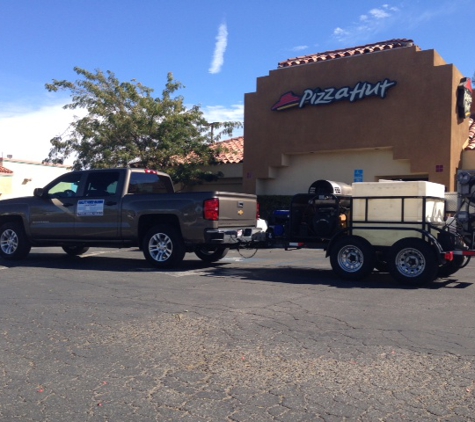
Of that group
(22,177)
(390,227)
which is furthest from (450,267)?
(22,177)

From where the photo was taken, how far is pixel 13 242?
1386 cm

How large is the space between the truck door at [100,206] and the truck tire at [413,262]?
573 centimetres

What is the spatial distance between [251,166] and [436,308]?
14.9 metres

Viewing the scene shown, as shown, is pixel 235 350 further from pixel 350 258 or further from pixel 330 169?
pixel 330 169

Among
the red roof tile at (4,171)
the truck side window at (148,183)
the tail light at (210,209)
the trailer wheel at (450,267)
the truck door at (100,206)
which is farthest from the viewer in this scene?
the red roof tile at (4,171)

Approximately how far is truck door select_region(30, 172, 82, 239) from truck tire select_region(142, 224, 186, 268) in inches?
77.5

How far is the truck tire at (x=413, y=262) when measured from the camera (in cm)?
1004

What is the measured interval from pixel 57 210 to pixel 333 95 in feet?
36.1

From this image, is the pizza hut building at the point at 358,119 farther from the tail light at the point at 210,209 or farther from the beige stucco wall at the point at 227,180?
the tail light at the point at 210,209

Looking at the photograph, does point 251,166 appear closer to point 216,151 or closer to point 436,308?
point 216,151

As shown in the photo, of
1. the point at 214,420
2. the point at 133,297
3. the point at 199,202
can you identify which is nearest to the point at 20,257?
the point at 199,202

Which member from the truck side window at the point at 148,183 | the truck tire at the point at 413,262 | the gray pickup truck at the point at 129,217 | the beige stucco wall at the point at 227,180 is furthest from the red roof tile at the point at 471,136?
the truck side window at the point at 148,183

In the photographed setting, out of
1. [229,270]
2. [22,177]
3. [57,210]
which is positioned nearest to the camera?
[229,270]

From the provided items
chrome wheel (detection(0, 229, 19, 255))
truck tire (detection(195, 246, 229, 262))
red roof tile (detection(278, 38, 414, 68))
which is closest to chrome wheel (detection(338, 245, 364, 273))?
truck tire (detection(195, 246, 229, 262))
